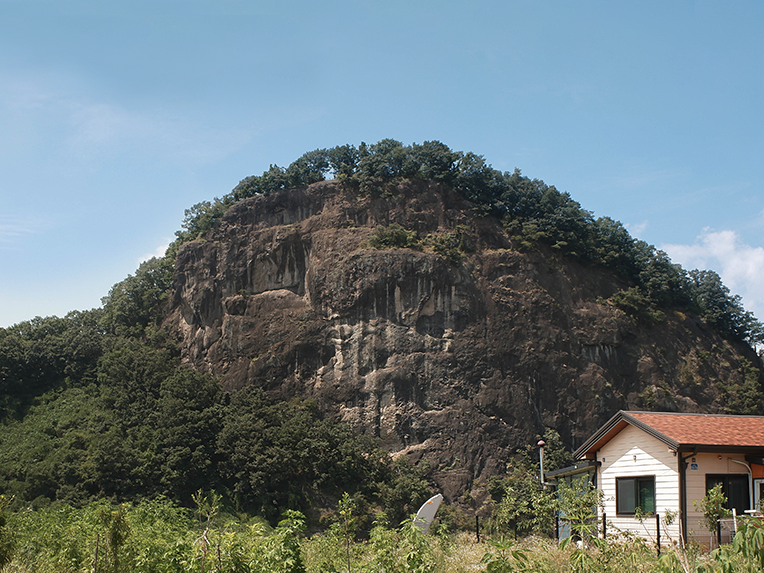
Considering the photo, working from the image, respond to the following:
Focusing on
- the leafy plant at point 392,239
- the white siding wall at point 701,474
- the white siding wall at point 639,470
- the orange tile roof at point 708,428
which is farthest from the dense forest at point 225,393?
the white siding wall at point 701,474

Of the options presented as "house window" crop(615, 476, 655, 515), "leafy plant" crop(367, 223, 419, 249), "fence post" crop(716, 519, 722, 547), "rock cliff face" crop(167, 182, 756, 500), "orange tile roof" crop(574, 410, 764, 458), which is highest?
"leafy plant" crop(367, 223, 419, 249)

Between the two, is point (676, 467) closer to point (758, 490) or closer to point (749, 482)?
point (749, 482)

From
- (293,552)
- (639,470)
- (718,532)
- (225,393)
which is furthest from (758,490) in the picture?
(225,393)

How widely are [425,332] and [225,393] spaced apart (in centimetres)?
1557

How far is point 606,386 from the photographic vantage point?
54094 millimetres

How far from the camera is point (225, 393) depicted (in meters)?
51.8

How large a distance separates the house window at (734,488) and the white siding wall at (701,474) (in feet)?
0.45

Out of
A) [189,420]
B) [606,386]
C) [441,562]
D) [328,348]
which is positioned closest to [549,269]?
[606,386]

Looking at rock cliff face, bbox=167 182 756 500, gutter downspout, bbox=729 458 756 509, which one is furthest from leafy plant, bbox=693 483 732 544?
rock cliff face, bbox=167 182 756 500

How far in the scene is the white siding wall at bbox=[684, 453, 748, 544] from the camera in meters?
19.0

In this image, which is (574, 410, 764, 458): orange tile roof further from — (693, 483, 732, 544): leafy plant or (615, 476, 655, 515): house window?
(693, 483, 732, 544): leafy plant

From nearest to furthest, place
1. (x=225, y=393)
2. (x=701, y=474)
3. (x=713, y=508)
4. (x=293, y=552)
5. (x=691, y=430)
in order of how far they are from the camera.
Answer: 1. (x=293, y=552)
2. (x=713, y=508)
3. (x=701, y=474)
4. (x=691, y=430)
5. (x=225, y=393)

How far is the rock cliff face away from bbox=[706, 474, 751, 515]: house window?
29346 millimetres

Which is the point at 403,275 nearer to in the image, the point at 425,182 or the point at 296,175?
the point at 425,182
